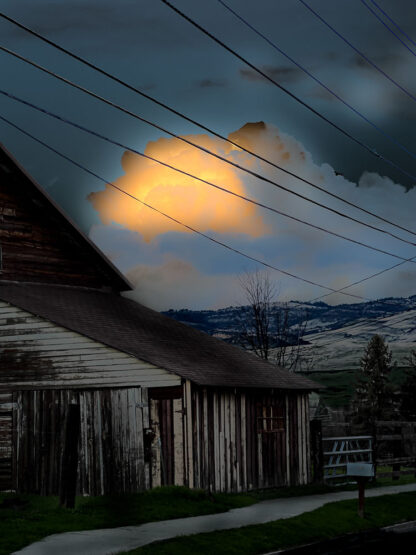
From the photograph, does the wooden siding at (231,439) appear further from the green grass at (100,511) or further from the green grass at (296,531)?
the green grass at (296,531)

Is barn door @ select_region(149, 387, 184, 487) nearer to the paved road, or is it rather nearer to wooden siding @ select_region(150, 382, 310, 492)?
wooden siding @ select_region(150, 382, 310, 492)

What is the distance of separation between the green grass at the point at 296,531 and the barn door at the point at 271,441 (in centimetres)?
512

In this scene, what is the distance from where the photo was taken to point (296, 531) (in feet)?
62.1

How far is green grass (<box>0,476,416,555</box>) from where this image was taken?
17.6 m

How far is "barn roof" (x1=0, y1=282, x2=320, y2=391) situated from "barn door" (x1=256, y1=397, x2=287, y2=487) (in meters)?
0.75

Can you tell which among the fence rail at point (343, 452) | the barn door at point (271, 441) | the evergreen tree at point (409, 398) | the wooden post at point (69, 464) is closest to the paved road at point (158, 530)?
the wooden post at point (69, 464)

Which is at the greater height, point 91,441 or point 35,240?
point 35,240

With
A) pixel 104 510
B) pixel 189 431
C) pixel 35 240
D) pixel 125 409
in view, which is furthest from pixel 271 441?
pixel 35 240

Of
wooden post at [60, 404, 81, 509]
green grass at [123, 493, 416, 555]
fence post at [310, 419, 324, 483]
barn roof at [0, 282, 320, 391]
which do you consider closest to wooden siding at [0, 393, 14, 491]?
barn roof at [0, 282, 320, 391]

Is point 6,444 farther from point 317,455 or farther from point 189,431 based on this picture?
point 317,455

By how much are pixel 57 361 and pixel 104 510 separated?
21.0ft

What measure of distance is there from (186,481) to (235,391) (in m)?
3.69

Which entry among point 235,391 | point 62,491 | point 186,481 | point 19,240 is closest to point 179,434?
point 186,481

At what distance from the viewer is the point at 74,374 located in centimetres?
2653
